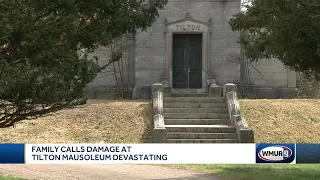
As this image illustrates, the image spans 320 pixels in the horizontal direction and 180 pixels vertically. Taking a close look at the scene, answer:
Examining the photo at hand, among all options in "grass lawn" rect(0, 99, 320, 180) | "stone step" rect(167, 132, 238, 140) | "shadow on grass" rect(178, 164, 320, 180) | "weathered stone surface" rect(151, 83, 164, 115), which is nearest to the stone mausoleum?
"weathered stone surface" rect(151, 83, 164, 115)

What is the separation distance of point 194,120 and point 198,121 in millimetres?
141

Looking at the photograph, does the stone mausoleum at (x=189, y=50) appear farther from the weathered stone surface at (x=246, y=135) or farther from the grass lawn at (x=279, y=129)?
the weathered stone surface at (x=246, y=135)

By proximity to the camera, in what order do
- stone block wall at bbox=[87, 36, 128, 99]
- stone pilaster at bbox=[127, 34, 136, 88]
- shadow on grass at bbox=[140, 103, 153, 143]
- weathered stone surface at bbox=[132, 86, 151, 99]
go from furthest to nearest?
stone pilaster at bbox=[127, 34, 136, 88] < stone block wall at bbox=[87, 36, 128, 99] < weathered stone surface at bbox=[132, 86, 151, 99] < shadow on grass at bbox=[140, 103, 153, 143]

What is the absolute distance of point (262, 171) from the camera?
1246 centimetres

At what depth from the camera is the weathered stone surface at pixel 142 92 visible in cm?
2400

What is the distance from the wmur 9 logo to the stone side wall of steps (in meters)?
7.12

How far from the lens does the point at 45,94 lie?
25.0ft

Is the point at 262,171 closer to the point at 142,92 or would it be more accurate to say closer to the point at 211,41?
the point at 142,92

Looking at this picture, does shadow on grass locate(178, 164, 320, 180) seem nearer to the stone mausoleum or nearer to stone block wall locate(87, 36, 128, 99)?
the stone mausoleum

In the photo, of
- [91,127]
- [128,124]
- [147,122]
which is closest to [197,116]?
[147,122]

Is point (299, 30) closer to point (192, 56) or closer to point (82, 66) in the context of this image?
point (82, 66)

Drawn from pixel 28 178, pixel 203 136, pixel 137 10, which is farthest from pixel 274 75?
pixel 137 10

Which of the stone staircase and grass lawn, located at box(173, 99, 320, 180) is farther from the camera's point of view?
the stone staircase

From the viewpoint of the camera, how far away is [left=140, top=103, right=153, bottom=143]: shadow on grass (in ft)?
54.4
